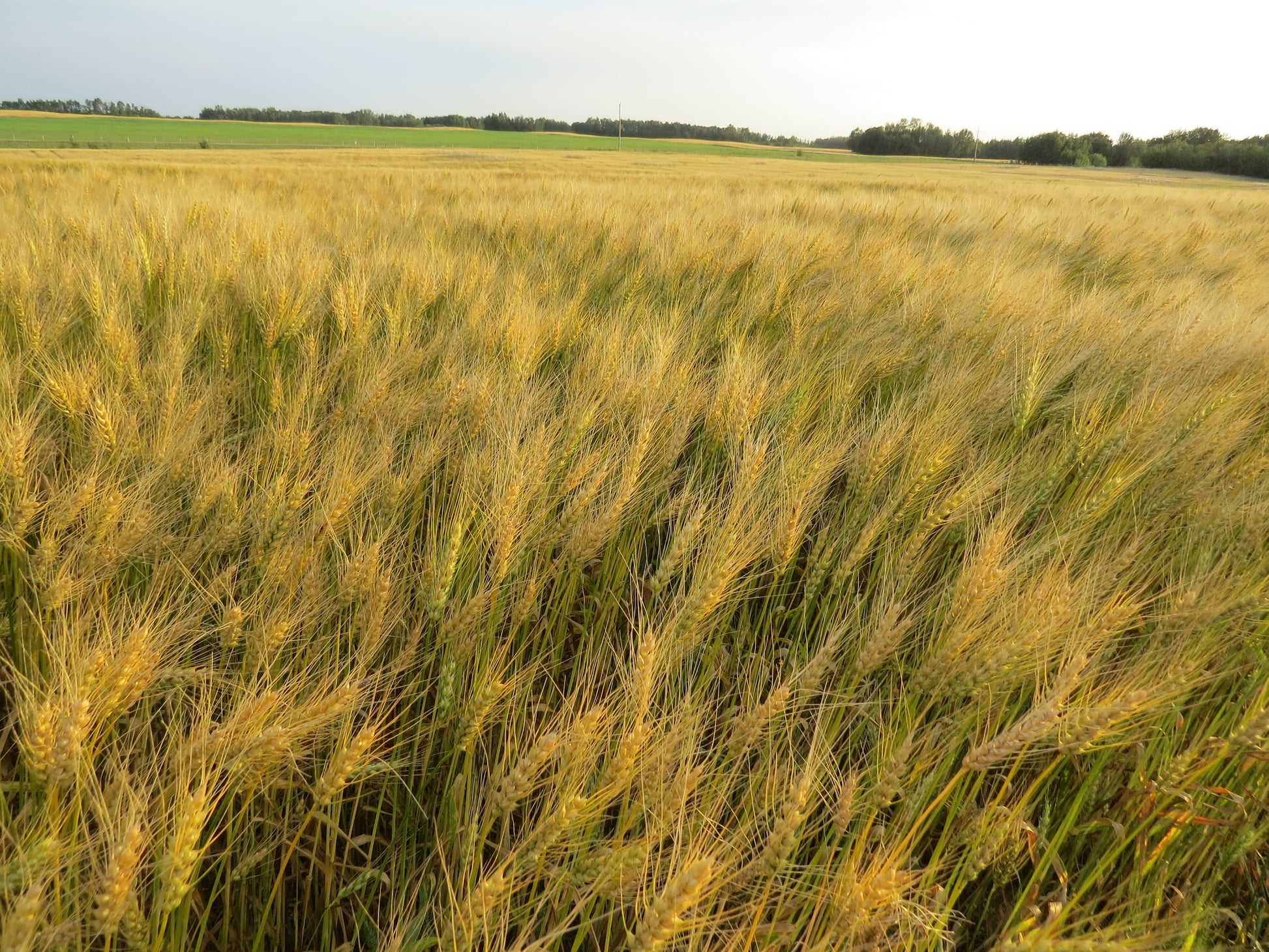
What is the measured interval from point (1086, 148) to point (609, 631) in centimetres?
7499

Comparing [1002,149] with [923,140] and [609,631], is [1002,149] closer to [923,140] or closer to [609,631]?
[923,140]

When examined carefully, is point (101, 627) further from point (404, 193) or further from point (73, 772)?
point (404, 193)

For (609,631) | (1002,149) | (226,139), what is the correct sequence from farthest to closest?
(1002,149)
(226,139)
(609,631)

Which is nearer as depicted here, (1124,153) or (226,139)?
(226,139)

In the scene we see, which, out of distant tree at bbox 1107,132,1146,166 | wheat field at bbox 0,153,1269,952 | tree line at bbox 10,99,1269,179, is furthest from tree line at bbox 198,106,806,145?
wheat field at bbox 0,153,1269,952

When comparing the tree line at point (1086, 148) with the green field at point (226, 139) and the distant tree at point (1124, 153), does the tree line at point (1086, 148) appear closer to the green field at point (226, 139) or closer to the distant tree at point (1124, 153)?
the distant tree at point (1124, 153)

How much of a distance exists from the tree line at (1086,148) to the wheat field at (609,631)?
59.0 m

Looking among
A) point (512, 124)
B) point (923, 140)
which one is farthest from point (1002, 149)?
point (512, 124)

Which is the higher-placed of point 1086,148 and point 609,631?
point 1086,148

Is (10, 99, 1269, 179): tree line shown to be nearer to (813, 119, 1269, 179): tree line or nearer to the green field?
(813, 119, 1269, 179): tree line

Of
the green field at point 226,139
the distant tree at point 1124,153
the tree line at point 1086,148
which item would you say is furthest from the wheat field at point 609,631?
the distant tree at point 1124,153

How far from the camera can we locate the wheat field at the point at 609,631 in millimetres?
702

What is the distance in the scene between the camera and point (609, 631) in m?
1.14

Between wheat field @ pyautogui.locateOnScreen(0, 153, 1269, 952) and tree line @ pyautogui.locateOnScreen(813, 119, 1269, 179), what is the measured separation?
5901 cm
